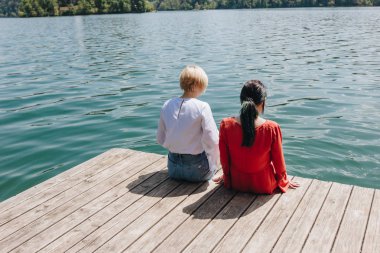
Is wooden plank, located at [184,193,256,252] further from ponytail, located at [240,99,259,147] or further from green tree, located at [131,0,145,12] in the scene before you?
green tree, located at [131,0,145,12]

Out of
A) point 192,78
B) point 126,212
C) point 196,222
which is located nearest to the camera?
point 196,222

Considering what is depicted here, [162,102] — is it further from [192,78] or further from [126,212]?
[126,212]

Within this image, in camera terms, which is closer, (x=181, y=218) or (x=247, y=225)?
(x=247, y=225)

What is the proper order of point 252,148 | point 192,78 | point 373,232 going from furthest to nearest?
point 192,78 → point 252,148 → point 373,232

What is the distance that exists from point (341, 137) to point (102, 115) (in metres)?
6.39

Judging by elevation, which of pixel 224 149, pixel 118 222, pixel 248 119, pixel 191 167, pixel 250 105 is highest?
pixel 250 105

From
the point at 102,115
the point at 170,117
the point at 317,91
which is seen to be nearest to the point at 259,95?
the point at 170,117

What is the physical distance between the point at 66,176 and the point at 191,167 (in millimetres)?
1906

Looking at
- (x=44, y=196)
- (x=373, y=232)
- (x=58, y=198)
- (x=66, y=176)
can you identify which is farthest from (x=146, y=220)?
(x=373, y=232)

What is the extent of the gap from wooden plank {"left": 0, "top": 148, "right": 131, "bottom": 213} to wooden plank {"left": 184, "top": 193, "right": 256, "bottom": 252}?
2.32 metres

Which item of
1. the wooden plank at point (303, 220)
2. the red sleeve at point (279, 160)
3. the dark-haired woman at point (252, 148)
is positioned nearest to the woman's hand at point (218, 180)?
the dark-haired woman at point (252, 148)

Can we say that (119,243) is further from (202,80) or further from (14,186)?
(14,186)

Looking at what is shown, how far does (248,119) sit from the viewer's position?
439cm

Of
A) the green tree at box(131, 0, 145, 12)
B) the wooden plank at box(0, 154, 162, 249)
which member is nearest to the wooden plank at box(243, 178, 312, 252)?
the wooden plank at box(0, 154, 162, 249)
